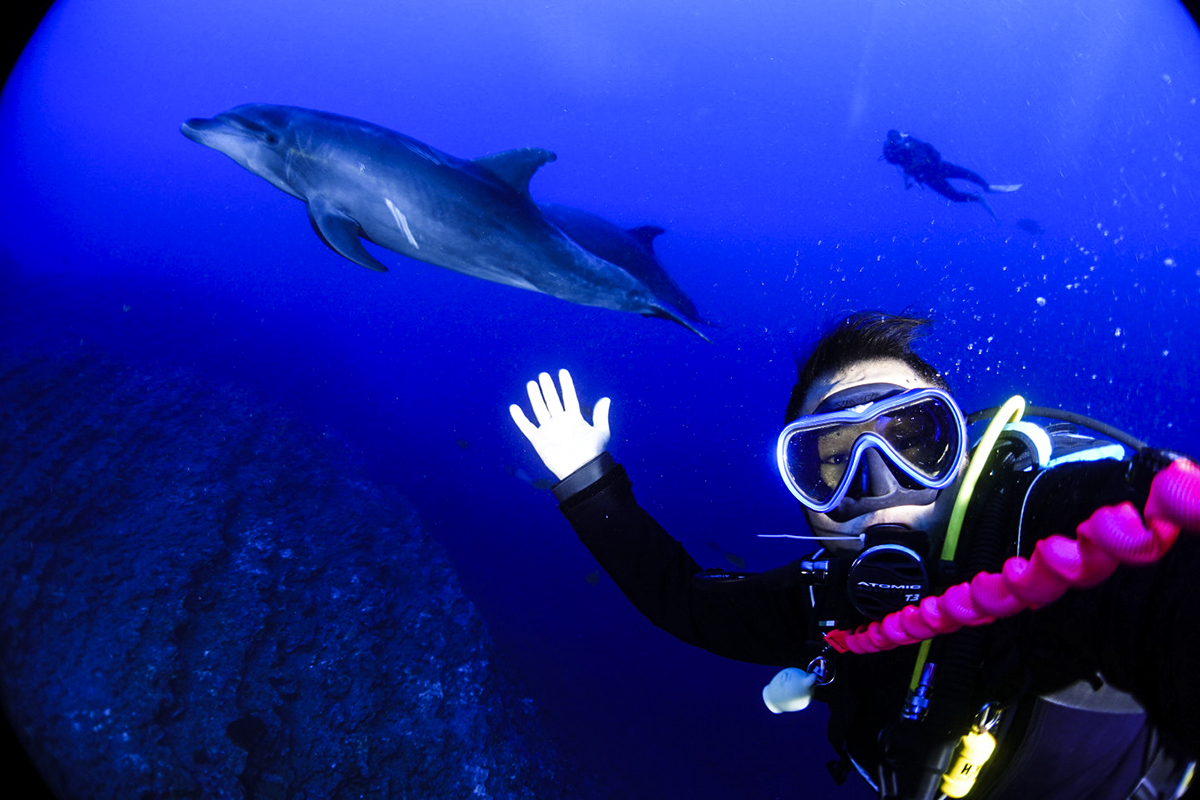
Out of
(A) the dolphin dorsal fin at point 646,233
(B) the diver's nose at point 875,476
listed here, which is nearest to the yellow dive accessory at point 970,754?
(B) the diver's nose at point 875,476

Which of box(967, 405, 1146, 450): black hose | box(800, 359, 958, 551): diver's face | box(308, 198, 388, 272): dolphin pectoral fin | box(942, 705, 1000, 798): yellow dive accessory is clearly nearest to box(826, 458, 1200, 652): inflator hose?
box(942, 705, 1000, 798): yellow dive accessory

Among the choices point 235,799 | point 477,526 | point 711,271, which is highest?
point 711,271

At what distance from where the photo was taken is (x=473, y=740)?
4.77 meters

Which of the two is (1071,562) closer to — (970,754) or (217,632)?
(970,754)

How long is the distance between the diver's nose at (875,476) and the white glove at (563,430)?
103 cm

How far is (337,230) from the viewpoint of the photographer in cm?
405

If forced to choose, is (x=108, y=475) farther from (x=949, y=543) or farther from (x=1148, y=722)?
(x=1148, y=722)

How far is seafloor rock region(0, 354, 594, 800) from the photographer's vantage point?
3.43 metres

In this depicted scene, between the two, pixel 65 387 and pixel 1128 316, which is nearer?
pixel 65 387

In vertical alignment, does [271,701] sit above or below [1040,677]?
below

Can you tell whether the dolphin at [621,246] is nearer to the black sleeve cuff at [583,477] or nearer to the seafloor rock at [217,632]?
the black sleeve cuff at [583,477]

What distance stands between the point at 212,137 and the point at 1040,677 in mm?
5729

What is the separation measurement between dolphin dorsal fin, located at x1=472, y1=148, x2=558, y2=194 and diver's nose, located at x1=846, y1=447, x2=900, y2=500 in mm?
3283

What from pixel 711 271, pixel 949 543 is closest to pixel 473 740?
pixel 949 543
